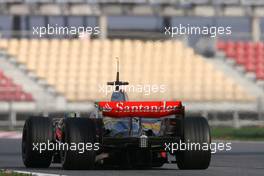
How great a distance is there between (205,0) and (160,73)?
16.6 feet

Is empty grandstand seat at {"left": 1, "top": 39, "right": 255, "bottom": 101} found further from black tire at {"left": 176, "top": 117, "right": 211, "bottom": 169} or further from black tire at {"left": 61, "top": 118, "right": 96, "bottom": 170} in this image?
black tire at {"left": 61, "top": 118, "right": 96, "bottom": 170}

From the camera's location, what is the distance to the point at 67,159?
13477 mm

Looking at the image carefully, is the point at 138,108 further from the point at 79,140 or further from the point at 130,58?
the point at 130,58

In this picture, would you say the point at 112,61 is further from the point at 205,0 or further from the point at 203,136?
the point at 203,136

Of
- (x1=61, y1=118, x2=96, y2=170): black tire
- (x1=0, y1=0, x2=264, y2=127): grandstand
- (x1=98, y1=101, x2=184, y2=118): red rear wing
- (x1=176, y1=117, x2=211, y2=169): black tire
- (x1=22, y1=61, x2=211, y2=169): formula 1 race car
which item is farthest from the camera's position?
(x1=0, y1=0, x2=264, y2=127): grandstand

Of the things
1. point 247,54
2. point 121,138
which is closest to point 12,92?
point 247,54

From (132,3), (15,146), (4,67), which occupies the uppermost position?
(132,3)

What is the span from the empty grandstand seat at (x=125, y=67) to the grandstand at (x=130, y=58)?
4 cm

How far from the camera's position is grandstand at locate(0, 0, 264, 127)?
34.4 m

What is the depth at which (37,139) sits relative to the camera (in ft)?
47.5

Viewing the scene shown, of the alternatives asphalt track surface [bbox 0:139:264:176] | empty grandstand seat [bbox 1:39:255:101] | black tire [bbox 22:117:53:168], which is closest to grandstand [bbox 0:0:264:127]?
empty grandstand seat [bbox 1:39:255:101]

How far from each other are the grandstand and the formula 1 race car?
1738cm

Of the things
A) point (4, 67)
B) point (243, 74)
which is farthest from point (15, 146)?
point (243, 74)

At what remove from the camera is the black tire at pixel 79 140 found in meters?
13.4
